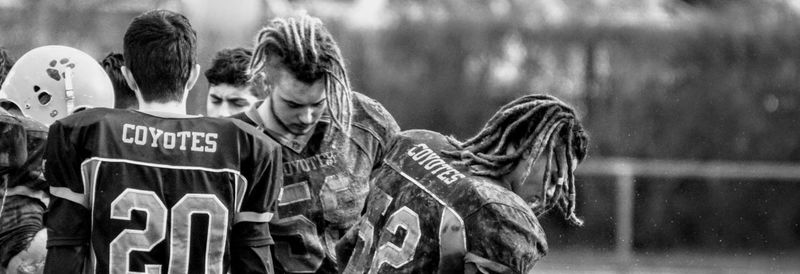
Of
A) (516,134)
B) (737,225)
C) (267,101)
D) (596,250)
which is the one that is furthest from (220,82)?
(737,225)

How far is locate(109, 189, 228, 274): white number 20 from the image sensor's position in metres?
4.43

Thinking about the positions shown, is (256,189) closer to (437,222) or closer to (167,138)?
(167,138)

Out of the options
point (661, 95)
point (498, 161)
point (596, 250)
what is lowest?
point (596, 250)

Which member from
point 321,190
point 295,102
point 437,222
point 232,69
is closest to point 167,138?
point 437,222

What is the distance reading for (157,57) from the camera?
14.8 feet

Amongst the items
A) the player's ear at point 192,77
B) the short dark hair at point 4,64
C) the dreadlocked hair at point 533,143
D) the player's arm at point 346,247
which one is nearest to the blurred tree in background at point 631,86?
the short dark hair at point 4,64

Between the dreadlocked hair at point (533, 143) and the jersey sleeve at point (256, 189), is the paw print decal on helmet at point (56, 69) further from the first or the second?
the dreadlocked hair at point (533, 143)

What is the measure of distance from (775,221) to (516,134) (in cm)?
1101

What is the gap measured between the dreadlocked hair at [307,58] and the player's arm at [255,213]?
0.99 meters

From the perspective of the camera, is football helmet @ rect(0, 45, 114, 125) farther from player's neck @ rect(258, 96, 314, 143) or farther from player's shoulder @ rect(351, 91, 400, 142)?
player's shoulder @ rect(351, 91, 400, 142)

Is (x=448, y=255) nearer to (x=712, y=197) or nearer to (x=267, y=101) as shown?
(x=267, y=101)

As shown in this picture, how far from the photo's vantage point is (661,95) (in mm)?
15406

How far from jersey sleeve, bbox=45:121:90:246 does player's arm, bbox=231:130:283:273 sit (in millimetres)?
502

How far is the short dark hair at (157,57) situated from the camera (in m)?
4.51
